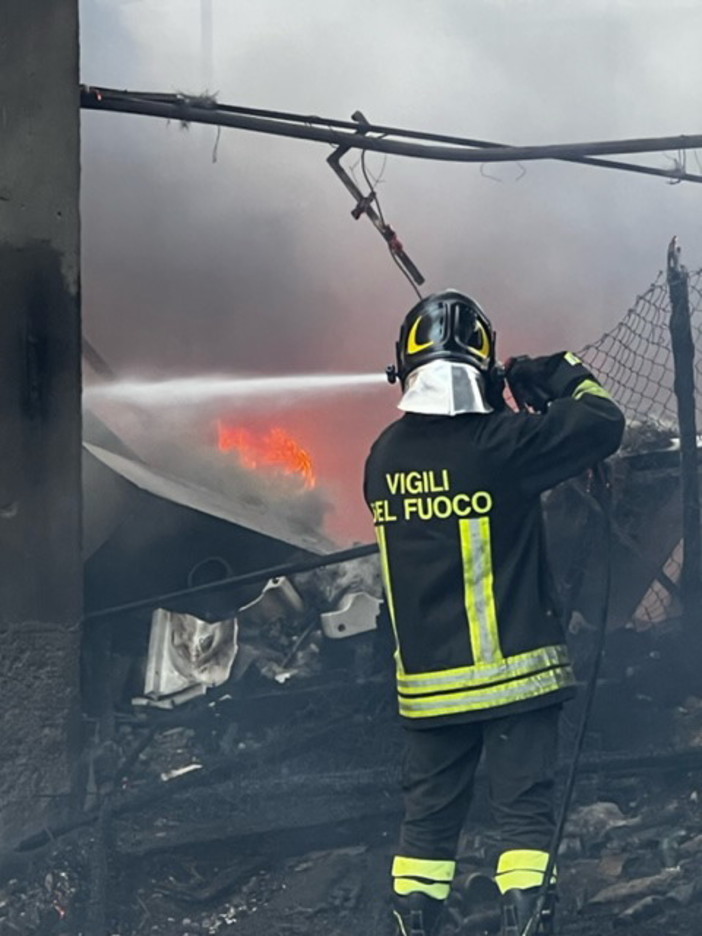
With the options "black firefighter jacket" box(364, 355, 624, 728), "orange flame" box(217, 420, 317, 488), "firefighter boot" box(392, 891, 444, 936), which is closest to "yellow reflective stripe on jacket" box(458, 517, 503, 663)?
"black firefighter jacket" box(364, 355, 624, 728)

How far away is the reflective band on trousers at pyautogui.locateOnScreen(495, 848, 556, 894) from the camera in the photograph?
11.7ft

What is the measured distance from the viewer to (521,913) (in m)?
3.56

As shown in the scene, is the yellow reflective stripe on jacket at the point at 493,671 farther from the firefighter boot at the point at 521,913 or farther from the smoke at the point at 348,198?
the smoke at the point at 348,198

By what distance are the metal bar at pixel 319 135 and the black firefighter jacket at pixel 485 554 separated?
1.93 m

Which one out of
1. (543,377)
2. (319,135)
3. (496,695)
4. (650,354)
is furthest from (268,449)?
(496,695)

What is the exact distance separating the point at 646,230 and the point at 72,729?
5638 mm

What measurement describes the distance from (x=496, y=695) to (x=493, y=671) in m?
0.07

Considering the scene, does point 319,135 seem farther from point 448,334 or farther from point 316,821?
point 316,821

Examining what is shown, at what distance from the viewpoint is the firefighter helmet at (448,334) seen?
3.82 metres

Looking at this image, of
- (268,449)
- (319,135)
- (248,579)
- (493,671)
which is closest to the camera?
(493,671)

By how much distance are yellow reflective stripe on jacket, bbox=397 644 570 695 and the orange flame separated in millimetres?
4617

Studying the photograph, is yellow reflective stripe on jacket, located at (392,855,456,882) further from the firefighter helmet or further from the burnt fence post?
the burnt fence post

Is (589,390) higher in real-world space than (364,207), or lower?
lower

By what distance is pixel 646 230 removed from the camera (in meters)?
8.82
